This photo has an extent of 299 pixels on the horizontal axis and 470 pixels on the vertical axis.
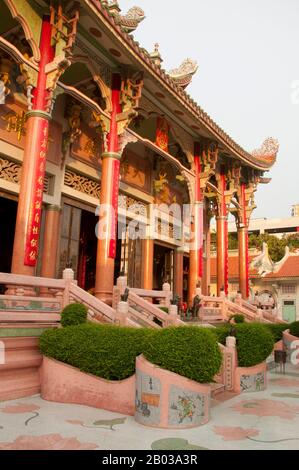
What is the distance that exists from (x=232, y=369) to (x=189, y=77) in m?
11.0

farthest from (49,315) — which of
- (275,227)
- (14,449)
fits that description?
(275,227)

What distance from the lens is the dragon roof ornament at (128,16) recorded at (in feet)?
32.6

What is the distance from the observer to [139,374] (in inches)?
202

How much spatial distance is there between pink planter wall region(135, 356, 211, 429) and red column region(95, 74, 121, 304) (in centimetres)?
482

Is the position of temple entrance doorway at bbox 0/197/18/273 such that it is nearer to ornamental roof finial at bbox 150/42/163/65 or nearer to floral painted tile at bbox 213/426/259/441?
ornamental roof finial at bbox 150/42/163/65

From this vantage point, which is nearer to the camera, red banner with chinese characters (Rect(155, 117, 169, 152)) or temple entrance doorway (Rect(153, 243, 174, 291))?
red banner with chinese characters (Rect(155, 117, 169, 152))

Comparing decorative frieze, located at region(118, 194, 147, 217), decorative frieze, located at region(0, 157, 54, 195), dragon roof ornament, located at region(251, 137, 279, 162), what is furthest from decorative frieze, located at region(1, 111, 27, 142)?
dragon roof ornament, located at region(251, 137, 279, 162)

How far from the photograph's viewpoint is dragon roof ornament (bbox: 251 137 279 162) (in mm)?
19234

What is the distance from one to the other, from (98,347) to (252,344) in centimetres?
349

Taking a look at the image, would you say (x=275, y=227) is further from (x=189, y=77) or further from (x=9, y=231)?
(x=9, y=231)

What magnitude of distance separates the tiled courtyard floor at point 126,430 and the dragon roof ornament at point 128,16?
28.6ft

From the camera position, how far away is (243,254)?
59.2ft

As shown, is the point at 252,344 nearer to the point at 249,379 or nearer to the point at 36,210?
the point at 249,379

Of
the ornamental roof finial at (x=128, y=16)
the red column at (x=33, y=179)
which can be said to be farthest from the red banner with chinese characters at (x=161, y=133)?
the red column at (x=33, y=179)
